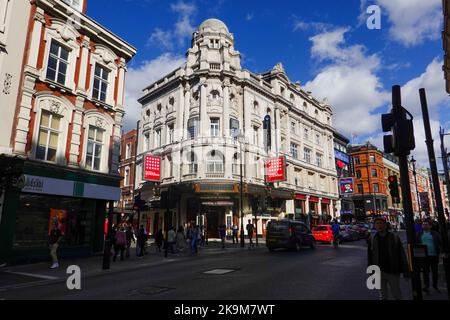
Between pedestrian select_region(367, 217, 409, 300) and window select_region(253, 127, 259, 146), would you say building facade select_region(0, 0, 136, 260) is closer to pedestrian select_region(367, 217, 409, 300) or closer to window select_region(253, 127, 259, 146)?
pedestrian select_region(367, 217, 409, 300)

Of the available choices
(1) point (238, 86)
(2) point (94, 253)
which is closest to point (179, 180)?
Result: (1) point (238, 86)

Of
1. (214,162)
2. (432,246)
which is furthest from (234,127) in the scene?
(432,246)

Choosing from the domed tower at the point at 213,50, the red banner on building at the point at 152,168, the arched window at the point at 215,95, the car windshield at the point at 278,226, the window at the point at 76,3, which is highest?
the domed tower at the point at 213,50

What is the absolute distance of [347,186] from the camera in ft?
156

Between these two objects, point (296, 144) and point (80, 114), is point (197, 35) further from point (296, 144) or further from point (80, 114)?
point (80, 114)

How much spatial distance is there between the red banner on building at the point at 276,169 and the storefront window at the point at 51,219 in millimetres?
19775

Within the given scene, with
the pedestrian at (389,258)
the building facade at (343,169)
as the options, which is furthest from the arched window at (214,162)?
the building facade at (343,169)

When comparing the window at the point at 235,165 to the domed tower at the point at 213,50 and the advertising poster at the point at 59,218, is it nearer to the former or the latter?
the domed tower at the point at 213,50

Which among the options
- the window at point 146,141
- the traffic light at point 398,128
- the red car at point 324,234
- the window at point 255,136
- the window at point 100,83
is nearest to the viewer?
the traffic light at point 398,128

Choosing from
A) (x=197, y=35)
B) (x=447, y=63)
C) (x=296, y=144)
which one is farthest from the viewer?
(x=296, y=144)

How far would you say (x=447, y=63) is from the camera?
61.3 ft

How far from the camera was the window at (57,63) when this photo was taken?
15.9 meters

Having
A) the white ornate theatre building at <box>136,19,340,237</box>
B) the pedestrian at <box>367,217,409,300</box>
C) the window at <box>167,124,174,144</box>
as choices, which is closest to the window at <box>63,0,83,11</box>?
the white ornate theatre building at <box>136,19,340,237</box>

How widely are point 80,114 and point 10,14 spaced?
5.40 m
